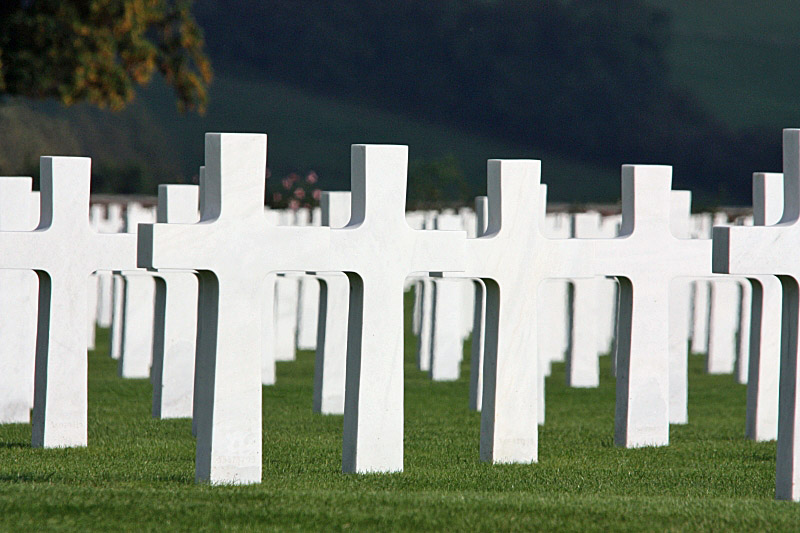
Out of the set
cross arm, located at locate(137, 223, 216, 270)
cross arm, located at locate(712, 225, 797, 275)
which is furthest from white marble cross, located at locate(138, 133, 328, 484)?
cross arm, located at locate(712, 225, 797, 275)

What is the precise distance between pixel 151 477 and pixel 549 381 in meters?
5.56

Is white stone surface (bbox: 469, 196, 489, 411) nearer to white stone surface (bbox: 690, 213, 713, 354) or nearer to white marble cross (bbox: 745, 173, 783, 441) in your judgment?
white marble cross (bbox: 745, 173, 783, 441)

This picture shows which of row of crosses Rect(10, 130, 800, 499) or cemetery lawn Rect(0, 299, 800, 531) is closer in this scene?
cemetery lawn Rect(0, 299, 800, 531)

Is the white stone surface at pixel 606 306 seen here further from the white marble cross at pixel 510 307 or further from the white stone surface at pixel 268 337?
the white marble cross at pixel 510 307

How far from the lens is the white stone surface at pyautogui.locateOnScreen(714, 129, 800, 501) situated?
5.16 metres

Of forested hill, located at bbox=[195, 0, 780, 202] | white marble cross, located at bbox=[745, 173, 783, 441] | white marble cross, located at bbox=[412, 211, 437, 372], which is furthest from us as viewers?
forested hill, located at bbox=[195, 0, 780, 202]

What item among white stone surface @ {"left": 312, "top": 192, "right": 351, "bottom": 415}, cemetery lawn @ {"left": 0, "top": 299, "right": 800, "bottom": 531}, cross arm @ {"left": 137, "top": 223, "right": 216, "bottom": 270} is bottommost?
cemetery lawn @ {"left": 0, "top": 299, "right": 800, "bottom": 531}

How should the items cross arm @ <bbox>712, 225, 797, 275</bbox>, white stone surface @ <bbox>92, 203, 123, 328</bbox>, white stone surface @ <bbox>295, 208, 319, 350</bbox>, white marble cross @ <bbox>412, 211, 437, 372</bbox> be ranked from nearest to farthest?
1. cross arm @ <bbox>712, 225, 797, 275</bbox>
2. white marble cross @ <bbox>412, 211, 437, 372</bbox>
3. white stone surface @ <bbox>92, 203, 123, 328</bbox>
4. white stone surface @ <bbox>295, 208, 319, 350</bbox>

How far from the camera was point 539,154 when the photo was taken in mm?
54656

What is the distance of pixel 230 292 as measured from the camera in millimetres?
5367

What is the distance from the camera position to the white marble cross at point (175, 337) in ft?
25.9

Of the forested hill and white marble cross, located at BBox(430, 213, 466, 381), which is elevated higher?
the forested hill

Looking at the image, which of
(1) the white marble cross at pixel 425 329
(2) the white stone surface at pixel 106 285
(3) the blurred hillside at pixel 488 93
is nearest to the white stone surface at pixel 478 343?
(1) the white marble cross at pixel 425 329

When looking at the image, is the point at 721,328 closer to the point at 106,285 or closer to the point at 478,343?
the point at 478,343
